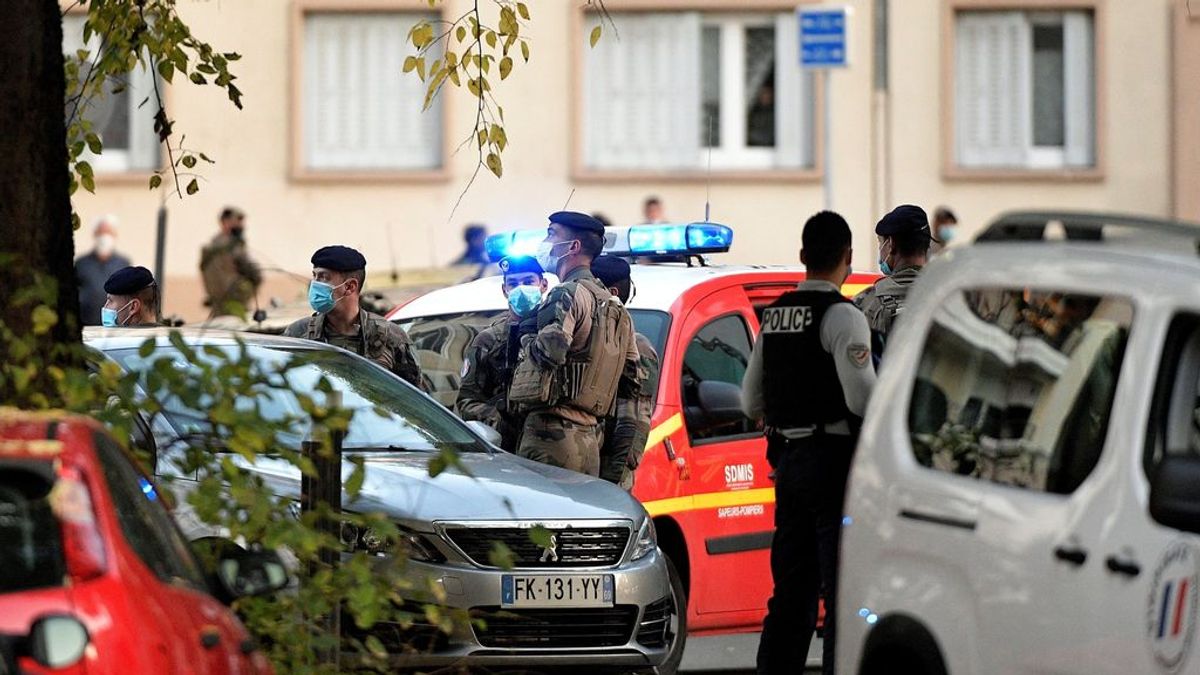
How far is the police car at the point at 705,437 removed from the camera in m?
10.5

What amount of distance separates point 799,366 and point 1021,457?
2523 millimetres

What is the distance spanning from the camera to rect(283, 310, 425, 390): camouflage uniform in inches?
435

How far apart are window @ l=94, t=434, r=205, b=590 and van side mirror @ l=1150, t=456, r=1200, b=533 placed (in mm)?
2113

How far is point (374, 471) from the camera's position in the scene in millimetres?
9086

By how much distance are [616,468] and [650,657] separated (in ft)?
4.04

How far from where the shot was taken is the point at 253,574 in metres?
5.91

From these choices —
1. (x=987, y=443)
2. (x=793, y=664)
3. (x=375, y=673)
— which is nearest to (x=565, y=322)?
(x=793, y=664)

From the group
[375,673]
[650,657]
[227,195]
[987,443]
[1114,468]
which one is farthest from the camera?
[227,195]

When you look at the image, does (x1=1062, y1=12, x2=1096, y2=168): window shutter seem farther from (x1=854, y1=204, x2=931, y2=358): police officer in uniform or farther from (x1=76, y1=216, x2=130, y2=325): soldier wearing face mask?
(x1=854, y1=204, x2=931, y2=358): police officer in uniform

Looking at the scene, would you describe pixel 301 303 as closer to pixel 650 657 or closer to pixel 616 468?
pixel 616 468

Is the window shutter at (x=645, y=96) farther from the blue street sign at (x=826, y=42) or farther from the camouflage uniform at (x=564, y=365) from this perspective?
the camouflage uniform at (x=564, y=365)

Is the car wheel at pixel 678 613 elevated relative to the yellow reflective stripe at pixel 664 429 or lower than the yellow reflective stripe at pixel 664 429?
lower

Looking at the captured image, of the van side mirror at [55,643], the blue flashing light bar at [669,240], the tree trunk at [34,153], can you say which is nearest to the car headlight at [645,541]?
the blue flashing light bar at [669,240]

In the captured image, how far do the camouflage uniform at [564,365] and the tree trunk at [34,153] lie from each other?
3.03 meters
